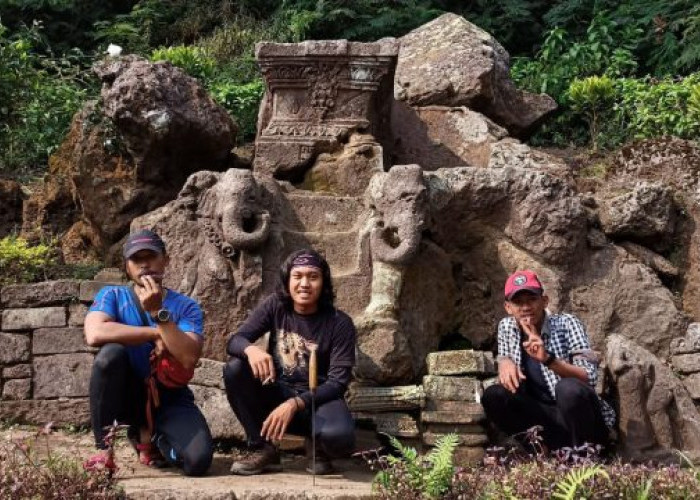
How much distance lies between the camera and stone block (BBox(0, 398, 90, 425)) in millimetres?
7707

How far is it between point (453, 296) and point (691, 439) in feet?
6.82

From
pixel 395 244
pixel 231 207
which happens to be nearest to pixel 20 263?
pixel 231 207

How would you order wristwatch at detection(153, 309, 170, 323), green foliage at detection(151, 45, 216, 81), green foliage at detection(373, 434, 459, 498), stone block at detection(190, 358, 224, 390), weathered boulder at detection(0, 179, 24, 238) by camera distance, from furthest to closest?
1. green foliage at detection(151, 45, 216, 81)
2. weathered boulder at detection(0, 179, 24, 238)
3. stone block at detection(190, 358, 224, 390)
4. wristwatch at detection(153, 309, 170, 323)
5. green foliage at detection(373, 434, 459, 498)

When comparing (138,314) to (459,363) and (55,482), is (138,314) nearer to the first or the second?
(55,482)

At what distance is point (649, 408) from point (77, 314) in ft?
12.4

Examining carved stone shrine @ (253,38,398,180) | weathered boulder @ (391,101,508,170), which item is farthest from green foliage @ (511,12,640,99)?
carved stone shrine @ (253,38,398,180)

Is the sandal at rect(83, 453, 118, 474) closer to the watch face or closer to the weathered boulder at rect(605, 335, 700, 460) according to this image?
the watch face

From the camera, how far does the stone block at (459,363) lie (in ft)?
21.9

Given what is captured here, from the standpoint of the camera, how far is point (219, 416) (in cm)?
668

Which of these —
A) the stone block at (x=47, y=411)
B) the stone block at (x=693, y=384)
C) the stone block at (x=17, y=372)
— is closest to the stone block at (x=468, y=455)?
the stone block at (x=693, y=384)

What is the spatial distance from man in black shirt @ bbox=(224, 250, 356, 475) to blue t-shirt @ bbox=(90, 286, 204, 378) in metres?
0.26

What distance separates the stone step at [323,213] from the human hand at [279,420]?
244 cm

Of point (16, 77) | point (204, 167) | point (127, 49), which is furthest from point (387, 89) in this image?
point (127, 49)

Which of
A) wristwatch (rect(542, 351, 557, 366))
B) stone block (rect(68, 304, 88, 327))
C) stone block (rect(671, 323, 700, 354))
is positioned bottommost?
wristwatch (rect(542, 351, 557, 366))
